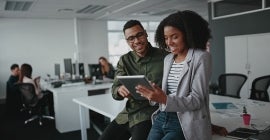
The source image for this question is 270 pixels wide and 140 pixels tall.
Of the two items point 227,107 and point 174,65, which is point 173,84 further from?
point 227,107

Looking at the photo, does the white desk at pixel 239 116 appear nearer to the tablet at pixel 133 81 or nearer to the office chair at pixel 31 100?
the tablet at pixel 133 81

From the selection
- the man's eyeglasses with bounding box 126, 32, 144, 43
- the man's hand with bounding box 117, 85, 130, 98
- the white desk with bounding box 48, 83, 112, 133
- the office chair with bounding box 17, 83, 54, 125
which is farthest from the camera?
the office chair with bounding box 17, 83, 54, 125

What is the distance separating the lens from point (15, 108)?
6723 millimetres

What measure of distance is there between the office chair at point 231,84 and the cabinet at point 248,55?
7.64ft

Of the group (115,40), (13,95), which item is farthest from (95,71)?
(115,40)

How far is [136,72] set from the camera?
2.10 meters

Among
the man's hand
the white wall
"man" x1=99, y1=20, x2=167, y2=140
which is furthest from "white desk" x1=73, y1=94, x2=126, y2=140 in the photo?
the white wall

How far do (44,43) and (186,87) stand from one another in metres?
8.30

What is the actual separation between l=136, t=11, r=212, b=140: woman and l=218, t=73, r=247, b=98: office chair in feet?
8.17

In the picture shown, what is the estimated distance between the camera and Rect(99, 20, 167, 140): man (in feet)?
6.39

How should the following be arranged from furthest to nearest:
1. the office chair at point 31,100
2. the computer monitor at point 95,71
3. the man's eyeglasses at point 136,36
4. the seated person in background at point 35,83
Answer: the computer monitor at point 95,71 → the seated person in background at point 35,83 → the office chair at point 31,100 → the man's eyeglasses at point 136,36

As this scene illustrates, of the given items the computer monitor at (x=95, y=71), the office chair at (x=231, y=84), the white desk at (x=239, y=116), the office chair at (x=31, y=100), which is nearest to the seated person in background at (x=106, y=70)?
the computer monitor at (x=95, y=71)

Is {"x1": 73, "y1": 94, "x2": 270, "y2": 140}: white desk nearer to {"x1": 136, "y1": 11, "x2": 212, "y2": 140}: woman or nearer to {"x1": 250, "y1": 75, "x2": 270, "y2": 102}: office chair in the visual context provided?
{"x1": 136, "y1": 11, "x2": 212, "y2": 140}: woman

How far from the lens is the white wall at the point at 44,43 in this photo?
8484mm
